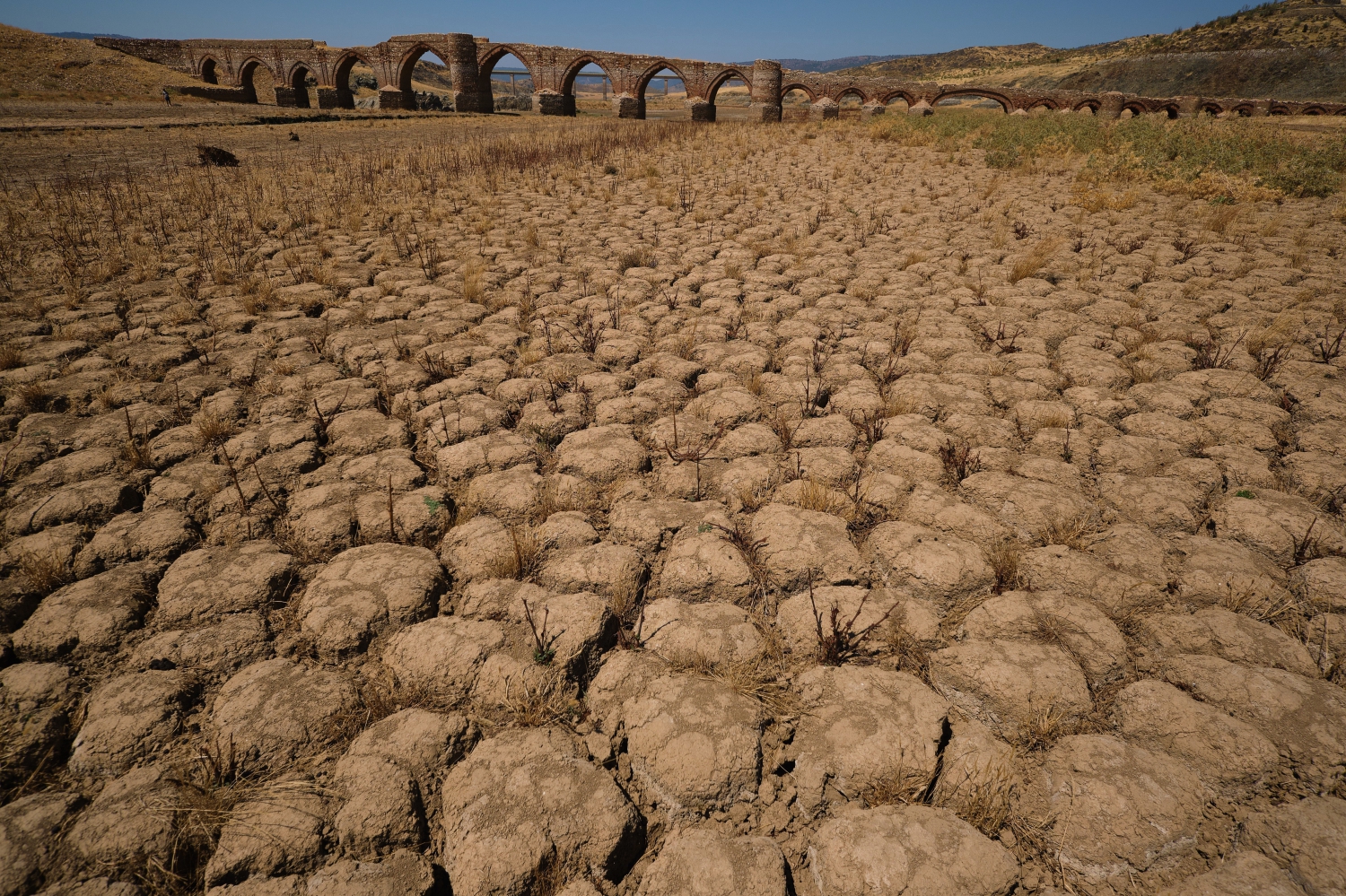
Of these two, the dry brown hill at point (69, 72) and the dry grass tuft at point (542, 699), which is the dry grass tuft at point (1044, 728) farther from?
the dry brown hill at point (69, 72)

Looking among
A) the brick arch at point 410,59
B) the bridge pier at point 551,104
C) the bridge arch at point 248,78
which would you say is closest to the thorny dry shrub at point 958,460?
the bridge pier at point 551,104

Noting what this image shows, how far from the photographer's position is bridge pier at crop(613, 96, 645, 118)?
22.4m

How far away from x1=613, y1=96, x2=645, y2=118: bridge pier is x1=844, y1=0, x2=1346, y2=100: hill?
17673 mm

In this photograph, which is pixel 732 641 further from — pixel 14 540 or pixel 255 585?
pixel 14 540

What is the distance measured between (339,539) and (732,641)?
147 centimetres

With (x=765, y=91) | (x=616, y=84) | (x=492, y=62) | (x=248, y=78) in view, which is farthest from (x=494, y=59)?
(x=248, y=78)

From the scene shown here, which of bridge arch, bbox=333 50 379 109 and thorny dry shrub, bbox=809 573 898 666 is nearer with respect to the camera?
thorny dry shrub, bbox=809 573 898 666

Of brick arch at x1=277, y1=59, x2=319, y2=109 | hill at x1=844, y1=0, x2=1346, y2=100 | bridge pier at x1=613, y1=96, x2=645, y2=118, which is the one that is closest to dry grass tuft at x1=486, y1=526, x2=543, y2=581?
bridge pier at x1=613, y1=96, x2=645, y2=118

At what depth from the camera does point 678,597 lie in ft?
6.32

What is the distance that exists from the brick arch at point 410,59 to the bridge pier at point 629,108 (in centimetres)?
682

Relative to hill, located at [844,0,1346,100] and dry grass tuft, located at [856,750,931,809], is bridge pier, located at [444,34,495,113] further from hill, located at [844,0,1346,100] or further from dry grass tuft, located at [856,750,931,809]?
dry grass tuft, located at [856,750,931,809]

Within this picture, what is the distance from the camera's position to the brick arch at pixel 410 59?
22625mm

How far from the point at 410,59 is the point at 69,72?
13.9m

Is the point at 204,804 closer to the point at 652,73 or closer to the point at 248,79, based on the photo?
the point at 652,73
